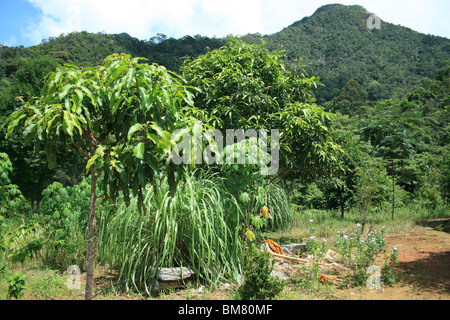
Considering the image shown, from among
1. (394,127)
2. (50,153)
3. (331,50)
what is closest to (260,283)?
(50,153)

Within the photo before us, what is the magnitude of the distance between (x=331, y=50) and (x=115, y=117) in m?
57.1

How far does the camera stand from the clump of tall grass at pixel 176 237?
10.8 ft

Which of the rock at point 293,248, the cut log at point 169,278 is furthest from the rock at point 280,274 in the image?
the cut log at point 169,278

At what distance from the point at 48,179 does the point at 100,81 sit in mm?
16628

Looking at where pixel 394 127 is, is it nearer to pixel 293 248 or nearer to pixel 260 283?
pixel 293 248

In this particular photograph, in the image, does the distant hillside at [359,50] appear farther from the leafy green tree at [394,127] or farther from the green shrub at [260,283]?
the green shrub at [260,283]

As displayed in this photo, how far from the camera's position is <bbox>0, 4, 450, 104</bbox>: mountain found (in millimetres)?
32875

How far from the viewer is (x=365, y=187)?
5809mm

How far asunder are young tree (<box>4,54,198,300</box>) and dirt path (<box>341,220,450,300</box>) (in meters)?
2.38

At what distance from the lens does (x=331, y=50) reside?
52688 millimetres

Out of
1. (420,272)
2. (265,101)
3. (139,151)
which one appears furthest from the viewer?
(265,101)

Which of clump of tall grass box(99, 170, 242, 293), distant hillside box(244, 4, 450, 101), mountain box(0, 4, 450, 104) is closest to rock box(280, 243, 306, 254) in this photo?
clump of tall grass box(99, 170, 242, 293)

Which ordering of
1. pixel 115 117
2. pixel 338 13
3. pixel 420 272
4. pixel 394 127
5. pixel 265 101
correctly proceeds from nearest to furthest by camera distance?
pixel 115 117
pixel 420 272
pixel 265 101
pixel 394 127
pixel 338 13

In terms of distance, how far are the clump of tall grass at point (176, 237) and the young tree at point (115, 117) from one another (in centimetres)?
94
